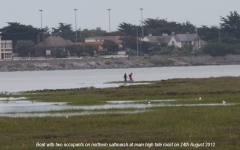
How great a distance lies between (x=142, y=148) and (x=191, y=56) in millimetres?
170072

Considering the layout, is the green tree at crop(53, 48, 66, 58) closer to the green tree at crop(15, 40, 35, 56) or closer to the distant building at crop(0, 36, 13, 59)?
the green tree at crop(15, 40, 35, 56)

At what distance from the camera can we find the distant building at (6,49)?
→ 178 meters

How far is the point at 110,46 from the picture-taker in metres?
182

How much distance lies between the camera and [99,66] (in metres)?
174

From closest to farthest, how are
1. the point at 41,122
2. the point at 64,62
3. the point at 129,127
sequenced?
the point at 129,127 → the point at 41,122 → the point at 64,62

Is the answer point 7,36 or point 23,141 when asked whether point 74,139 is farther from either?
point 7,36

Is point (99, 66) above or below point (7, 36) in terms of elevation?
below

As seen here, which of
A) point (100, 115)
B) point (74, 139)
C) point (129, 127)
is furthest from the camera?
point (100, 115)

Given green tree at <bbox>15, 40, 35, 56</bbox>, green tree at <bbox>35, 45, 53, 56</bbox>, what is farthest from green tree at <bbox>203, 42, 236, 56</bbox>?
green tree at <bbox>15, 40, 35, 56</bbox>

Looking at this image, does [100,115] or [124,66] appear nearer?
[100,115]

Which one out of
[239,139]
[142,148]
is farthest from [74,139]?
[239,139]

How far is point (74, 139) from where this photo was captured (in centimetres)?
1772

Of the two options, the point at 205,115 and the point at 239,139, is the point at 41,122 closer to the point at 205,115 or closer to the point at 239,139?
the point at 205,115

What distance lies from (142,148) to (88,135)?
11.5 feet
